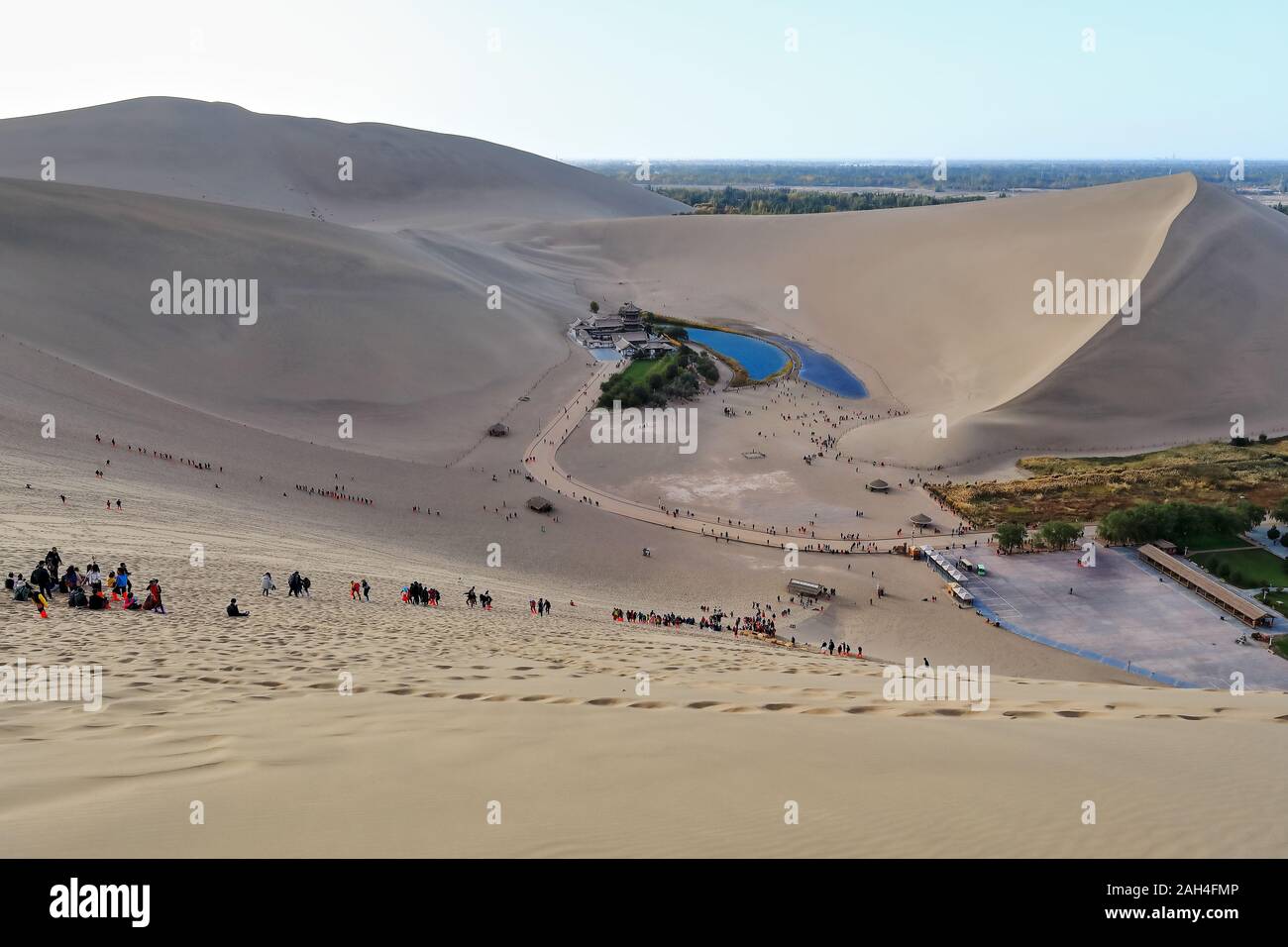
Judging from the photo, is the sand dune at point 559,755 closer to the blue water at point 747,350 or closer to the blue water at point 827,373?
the blue water at point 827,373

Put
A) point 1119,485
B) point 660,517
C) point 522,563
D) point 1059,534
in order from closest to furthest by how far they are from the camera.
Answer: point 522,563 < point 1059,534 < point 660,517 < point 1119,485

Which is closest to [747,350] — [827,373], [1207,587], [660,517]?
[827,373]

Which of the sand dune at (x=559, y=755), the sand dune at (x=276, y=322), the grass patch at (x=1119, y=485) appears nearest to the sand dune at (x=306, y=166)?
the sand dune at (x=276, y=322)

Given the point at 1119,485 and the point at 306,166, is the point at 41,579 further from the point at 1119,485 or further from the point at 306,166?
the point at 306,166

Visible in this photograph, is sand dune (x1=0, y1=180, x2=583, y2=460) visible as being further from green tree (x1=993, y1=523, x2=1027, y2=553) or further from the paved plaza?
the paved plaza

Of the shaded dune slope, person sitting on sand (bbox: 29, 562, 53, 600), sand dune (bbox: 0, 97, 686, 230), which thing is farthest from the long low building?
sand dune (bbox: 0, 97, 686, 230)

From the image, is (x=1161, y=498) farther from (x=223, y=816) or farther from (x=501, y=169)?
(x=501, y=169)
